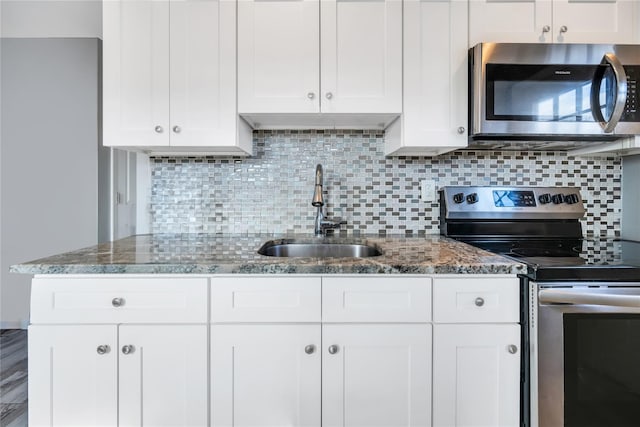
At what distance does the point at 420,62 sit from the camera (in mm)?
1702

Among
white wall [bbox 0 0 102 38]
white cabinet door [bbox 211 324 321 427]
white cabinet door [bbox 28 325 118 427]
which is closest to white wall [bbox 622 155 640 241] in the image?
white cabinet door [bbox 211 324 321 427]

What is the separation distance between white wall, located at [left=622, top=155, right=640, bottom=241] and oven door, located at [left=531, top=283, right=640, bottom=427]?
0.95 metres

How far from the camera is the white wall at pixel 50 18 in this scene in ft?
9.17

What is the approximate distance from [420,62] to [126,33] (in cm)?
129

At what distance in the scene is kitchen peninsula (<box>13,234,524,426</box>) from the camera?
130 centimetres

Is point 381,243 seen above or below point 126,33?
below

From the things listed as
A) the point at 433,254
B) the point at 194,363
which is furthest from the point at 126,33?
the point at 433,254

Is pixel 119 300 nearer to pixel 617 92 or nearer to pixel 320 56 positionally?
pixel 320 56

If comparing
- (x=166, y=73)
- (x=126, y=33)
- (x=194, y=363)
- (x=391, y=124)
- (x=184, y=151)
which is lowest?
(x=194, y=363)

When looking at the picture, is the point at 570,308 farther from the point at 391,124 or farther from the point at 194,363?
the point at 194,363

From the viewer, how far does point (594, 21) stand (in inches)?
67.3

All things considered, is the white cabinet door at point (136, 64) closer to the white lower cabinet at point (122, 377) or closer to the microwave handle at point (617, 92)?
the white lower cabinet at point (122, 377)

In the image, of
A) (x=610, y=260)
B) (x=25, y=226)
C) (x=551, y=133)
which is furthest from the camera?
(x=25, y=226)

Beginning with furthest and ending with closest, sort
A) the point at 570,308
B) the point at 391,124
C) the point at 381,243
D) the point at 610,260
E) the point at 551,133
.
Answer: the point at 391,124, the point at 381,243, the point at 551,133, the point at 610,260, the point at 570,308
